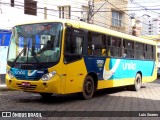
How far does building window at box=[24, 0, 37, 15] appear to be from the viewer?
28.2 m

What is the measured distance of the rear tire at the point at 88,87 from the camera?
12.4 metres

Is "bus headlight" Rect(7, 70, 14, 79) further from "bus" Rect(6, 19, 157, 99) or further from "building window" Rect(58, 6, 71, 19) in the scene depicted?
"building window" Rect(58, 6, 71, 19)

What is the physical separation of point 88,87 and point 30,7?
1756cm

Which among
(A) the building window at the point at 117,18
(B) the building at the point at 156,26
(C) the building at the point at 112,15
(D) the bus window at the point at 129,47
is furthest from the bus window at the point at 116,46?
(B) the building at the point at 156,26

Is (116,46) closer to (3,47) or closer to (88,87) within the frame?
(88,87)

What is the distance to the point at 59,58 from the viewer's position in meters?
10.8

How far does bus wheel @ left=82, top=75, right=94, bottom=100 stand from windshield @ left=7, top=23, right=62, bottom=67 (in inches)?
83.0

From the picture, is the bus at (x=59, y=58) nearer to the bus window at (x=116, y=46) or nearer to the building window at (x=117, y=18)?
the bus window at (x=116, y=46)

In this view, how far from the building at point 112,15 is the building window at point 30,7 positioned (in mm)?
9096

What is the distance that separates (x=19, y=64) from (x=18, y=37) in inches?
42.0

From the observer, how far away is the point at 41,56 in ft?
36.0

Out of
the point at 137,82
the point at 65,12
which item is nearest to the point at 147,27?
the point at 65,12

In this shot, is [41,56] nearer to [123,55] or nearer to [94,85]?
[94,85]

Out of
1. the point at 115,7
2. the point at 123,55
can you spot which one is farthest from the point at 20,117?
the point at 115,7
